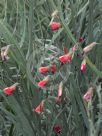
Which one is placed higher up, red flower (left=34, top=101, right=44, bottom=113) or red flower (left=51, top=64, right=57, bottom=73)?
red flower (left=51, top=64, right=57, bottom=73)

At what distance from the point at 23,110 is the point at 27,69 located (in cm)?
21

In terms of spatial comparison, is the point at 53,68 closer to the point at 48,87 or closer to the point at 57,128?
the point at 48,87

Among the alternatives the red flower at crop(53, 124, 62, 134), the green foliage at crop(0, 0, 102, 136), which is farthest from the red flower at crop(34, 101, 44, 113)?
the red flower at crop(53, 124, 62, 134)

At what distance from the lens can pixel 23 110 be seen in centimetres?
177

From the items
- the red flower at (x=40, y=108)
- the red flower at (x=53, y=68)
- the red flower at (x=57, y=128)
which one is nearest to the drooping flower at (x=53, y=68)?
the red flower at (x=53, y=68)

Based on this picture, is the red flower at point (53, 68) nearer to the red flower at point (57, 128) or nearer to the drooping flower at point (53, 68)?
the drooping flower at point (53, 68)

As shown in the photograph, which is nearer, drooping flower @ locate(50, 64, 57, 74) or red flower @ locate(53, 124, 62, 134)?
drooping flower @ locate(50, 64, 57, 74)

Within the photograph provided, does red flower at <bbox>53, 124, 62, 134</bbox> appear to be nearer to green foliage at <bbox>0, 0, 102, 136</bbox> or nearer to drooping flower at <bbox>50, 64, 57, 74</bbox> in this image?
green foliage at <bbox>0, 0, 102, 136</bbox>

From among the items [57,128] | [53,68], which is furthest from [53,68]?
[57,128]

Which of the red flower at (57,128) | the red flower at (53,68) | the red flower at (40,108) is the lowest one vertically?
the red flower at (57,128)

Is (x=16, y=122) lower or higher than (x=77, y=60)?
lower

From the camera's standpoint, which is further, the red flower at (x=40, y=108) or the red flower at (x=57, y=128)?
the red flower at (x=57, y=128)

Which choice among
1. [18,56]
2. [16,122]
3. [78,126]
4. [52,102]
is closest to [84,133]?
[78,126]

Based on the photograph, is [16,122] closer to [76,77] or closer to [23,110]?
[23,110]
